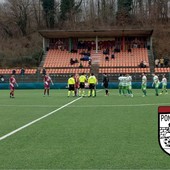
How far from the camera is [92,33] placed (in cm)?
5881

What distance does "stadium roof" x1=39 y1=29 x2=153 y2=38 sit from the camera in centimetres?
5712

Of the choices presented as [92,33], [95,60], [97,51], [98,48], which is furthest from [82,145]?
[98,48]

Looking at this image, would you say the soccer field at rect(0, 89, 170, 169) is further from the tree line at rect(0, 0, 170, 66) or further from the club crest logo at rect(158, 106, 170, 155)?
the tree line at rect(0, 0, 170, 66)

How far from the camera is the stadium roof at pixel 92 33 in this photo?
57.1 m

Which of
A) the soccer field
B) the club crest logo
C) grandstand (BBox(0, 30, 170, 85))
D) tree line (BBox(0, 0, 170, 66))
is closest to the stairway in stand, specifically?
grandstand (BBox(0, 30, 170, 85))

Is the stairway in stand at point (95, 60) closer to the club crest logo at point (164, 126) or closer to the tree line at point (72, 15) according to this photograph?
the tree line at point (72, 15)

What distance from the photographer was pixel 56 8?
83938 mm

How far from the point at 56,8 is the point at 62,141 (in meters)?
75.4

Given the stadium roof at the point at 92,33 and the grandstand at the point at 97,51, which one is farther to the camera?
the stadium roof at the point at 92,33

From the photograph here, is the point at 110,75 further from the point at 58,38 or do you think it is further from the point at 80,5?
the point at 80,5

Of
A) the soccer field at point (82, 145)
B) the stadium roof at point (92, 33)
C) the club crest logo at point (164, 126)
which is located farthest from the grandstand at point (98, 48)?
the club crest logo at point (164, 126)

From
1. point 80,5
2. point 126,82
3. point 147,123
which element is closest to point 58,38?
point 80,5

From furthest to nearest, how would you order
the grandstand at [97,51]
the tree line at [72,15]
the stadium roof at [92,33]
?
the tree line at [72,15] → the stadium roof at [92,33] → the grandstand at [97,51]

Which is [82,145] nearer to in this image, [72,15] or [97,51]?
[97,51]
